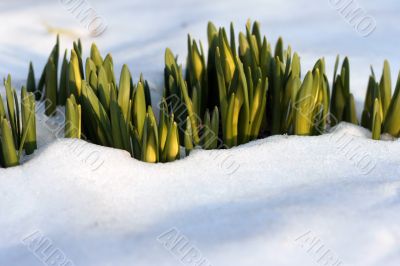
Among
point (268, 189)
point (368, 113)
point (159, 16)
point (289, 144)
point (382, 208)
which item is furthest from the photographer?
point (159, 16)

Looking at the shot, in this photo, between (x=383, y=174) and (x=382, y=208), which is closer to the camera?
(x=382, y=208)

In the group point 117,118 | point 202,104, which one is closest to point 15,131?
point 117,118

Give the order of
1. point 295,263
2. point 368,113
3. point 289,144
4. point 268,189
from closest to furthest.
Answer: point 295,263, point 268,189, point 289,144, point 368,113

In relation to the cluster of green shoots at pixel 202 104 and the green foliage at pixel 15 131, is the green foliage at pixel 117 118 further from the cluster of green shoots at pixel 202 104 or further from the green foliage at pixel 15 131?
the green foliage at pixel 15 131

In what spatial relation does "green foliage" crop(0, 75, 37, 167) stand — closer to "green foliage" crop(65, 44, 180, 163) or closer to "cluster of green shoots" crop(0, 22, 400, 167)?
"cluster of green shoots" crop(0, 22, 400, 167)

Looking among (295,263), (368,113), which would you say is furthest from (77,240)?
(368,113)

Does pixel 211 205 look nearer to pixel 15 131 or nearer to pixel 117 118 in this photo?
pixel 117 118

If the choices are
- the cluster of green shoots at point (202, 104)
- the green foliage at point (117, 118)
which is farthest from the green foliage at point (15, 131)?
the green foliage at point (117, 118)

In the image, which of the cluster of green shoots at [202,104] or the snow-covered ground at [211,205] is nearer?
the snow-covered ground at [211,205]

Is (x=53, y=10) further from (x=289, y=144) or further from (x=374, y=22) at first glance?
(x=289, y=144)
